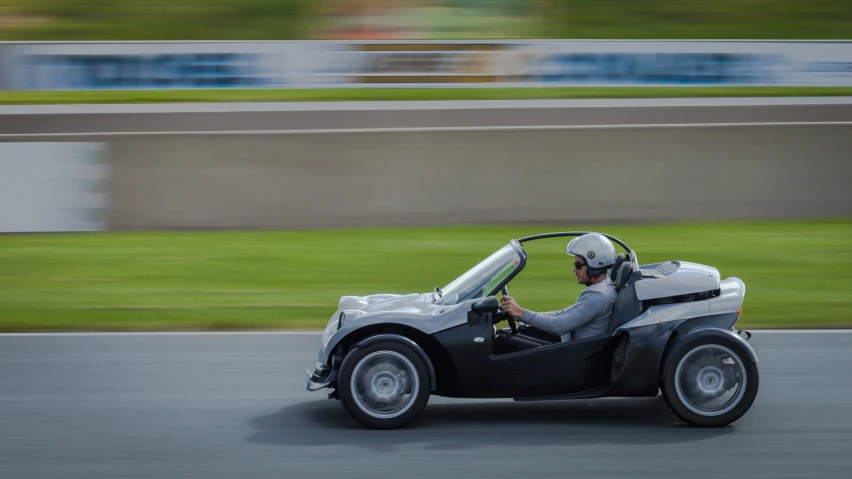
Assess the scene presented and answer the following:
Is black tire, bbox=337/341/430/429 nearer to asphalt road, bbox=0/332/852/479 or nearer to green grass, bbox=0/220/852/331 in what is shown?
asphalt road, bbox=0/332/852/479

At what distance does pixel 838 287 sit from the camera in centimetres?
1136

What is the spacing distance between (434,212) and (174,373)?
7.85 meters

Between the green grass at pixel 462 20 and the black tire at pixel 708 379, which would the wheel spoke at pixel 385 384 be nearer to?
the black tire at pixel 708 379

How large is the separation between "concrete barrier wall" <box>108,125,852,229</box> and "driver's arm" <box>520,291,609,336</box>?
9.07 metres

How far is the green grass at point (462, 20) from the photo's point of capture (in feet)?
78.8

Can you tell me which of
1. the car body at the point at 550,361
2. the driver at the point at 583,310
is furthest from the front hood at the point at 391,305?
the driver at the point at 583,310

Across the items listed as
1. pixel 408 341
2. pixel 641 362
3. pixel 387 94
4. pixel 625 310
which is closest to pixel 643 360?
pixel 641 362

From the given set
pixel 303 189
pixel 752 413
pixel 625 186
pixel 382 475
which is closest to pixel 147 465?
pixel 382 475

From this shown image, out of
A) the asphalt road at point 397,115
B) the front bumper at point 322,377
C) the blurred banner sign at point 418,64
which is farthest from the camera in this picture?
the blurred banner sign at point 418,64

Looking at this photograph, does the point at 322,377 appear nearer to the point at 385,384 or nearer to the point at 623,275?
the point at 385,384

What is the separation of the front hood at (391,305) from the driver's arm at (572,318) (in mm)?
530

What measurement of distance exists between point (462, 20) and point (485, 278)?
18624 mm

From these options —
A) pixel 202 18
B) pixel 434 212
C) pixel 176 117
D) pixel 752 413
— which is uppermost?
pixel 202 18

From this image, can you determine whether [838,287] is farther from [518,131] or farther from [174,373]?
[174,373]
